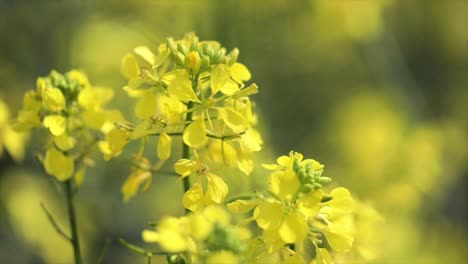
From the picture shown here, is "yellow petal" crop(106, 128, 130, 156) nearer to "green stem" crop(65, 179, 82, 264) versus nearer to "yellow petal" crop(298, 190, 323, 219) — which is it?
"green stem" crop(65, 179, 82, 264)

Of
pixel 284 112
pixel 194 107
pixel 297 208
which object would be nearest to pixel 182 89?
pixel 194 107

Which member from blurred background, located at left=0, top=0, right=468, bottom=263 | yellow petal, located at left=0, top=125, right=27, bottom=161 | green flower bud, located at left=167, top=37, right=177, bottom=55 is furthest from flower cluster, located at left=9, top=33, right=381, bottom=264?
blurred background, located at left=0, top=0, right=468, bottom=263

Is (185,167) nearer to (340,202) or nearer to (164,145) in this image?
(164,145)

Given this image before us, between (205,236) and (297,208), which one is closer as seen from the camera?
(205,236)

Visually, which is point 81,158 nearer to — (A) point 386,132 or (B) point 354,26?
(B) point 354,26

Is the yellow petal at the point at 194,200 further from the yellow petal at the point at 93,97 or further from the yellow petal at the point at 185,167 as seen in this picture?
the yellow petal at the point at 93,97

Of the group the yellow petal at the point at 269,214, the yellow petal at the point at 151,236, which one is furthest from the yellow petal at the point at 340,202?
the yellow petal at the point at 151,236

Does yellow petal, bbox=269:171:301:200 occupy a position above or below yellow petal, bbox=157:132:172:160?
below
